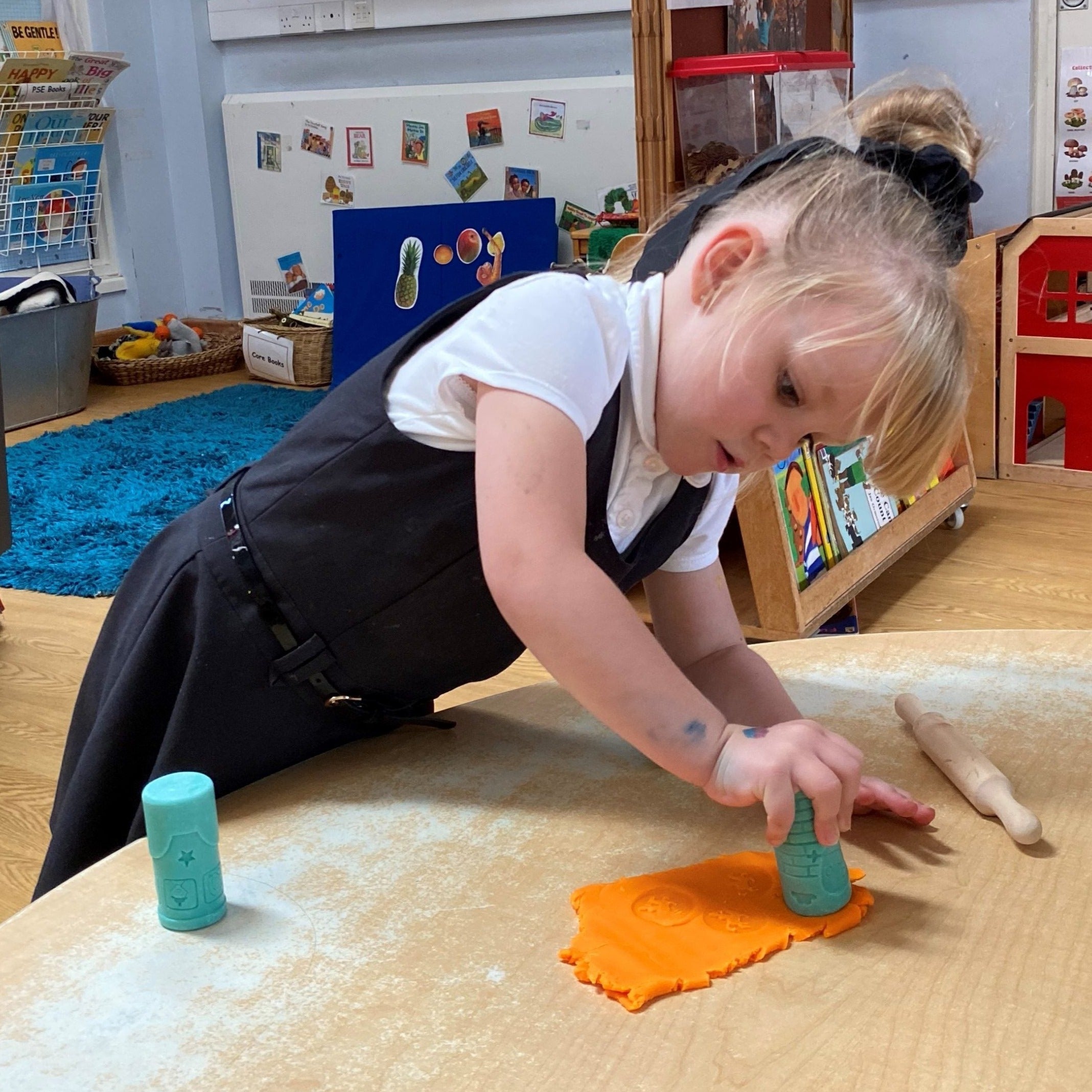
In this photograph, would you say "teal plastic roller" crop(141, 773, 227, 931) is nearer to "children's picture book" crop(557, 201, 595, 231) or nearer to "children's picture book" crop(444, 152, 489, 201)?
"children's picture book" crop(557, 201, 595, 231)

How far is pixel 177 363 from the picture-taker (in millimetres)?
3807

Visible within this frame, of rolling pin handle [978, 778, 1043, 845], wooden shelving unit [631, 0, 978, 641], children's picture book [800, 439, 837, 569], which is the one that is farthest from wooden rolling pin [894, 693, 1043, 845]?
children's picture book [800, 439, 837, 569]

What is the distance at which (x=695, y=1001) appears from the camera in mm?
544

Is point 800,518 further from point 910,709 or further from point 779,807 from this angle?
point 779,807

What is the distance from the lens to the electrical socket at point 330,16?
3.61 meters

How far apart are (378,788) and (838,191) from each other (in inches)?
16.7

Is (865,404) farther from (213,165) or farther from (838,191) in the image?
(213,165)

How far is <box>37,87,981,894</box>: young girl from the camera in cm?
66

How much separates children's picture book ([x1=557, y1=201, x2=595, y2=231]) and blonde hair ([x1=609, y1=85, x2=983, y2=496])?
2.66 metres

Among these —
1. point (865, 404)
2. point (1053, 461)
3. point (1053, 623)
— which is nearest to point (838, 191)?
point (865, 404)

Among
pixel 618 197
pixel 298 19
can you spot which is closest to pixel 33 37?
pixel 298 19

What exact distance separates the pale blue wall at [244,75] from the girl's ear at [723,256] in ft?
7.69

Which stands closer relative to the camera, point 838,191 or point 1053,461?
point 838,191

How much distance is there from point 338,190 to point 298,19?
0.49 metres
